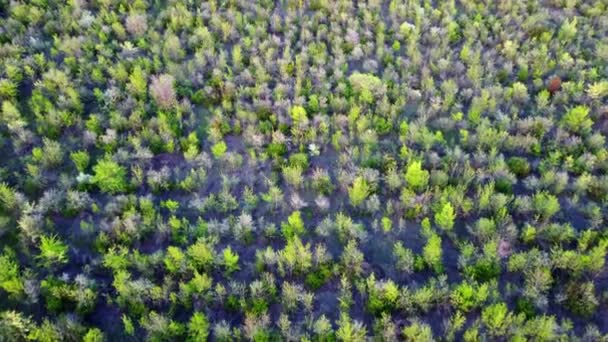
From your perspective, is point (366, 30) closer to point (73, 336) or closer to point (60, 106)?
point (60, 106)

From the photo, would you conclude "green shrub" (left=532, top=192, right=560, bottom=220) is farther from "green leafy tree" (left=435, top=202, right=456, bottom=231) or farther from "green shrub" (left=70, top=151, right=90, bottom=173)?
"green shrub" (left=70, top=151, right=90, bottom=173)

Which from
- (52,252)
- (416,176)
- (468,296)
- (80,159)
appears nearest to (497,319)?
(468,296)

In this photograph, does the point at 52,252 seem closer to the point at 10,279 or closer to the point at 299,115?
the point at 10,279

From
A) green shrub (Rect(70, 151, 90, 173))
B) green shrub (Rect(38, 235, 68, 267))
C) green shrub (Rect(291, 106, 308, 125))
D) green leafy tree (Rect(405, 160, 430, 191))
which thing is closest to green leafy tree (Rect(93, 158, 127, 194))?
green shrub (Rect(70, 151, 90, 173))

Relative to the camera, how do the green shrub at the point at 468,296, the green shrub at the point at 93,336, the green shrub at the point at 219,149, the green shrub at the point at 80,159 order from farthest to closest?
the green shrub at the point at 219,149 < the green shrub at the point at 80,159 < the green shrub at the point at 468,296 < the green shrub at the point at 93,336

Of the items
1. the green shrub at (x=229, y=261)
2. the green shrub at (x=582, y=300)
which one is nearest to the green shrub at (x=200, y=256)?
the green shrub at (x=229, y=261)

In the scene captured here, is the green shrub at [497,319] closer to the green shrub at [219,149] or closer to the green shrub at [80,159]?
the green shrub at [219,149]

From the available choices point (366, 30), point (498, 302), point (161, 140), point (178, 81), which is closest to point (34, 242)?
point (161, 140)
